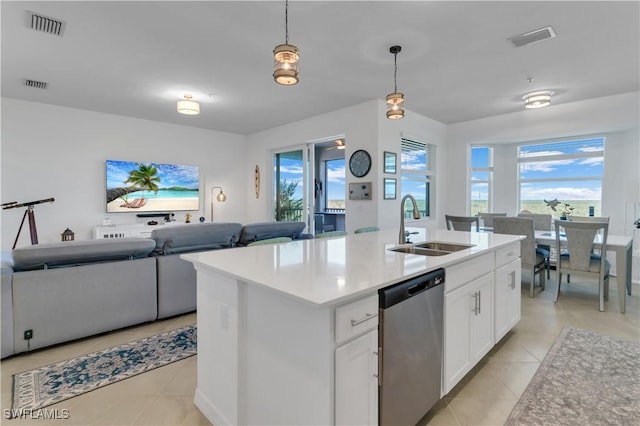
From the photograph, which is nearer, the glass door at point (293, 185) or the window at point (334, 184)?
the glass door at point (293, 185)

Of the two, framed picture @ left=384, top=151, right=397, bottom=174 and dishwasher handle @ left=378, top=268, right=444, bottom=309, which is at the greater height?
framed picture @ left=384, top=151, right=397, bottom=174

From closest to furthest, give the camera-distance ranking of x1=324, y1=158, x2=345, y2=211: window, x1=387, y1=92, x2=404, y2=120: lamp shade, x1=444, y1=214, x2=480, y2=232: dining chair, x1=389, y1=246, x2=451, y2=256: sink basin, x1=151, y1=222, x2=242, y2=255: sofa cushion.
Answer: x1=389, y1=246, x2=451, y2=256: sink basin, x1=387, y1=92, x2=404, y2=120: lamp shade, x1=151, y1=222, x2=242, y2=255: sofa cushion, x1=444, y1=214, x2=480, y2=232: dining chair, x1=324, y1=158, x2=345, y2=211: window

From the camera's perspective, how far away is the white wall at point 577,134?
4.58 m

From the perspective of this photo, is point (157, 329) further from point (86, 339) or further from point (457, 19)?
point (457, 19)

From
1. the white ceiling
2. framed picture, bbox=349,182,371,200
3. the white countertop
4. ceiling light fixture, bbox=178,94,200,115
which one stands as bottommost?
the white countertop

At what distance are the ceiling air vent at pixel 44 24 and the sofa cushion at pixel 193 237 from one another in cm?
194

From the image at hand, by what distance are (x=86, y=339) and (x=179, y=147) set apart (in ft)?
14.6

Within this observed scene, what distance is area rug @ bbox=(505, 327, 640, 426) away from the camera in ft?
5.92

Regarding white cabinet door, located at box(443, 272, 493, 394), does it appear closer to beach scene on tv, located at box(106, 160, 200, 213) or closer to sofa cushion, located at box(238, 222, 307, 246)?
sofa cushion, located at box(238, 222, 307, 246)

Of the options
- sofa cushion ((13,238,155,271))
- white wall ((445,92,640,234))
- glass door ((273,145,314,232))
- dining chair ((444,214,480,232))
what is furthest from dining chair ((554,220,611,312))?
sofa cushion ((13,238,155,271))

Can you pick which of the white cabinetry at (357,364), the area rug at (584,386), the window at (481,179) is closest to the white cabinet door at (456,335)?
the area rug at (584,386)

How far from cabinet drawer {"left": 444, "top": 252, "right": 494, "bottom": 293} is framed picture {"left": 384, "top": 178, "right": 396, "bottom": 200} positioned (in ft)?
8.69

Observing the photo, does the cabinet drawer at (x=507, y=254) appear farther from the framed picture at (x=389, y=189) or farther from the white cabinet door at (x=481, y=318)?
the framed picture at (x=389, y=189)

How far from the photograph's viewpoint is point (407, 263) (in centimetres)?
175
